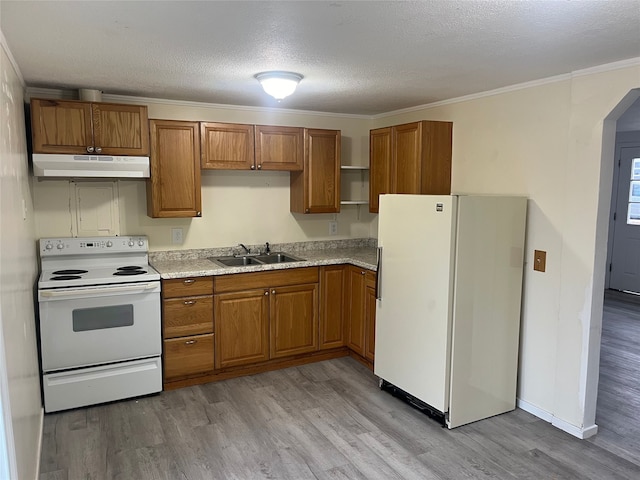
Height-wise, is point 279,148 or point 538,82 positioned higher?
point 538,82

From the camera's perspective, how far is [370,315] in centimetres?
387

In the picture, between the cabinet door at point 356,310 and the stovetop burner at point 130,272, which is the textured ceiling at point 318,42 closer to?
Result: the stovetop burner at point 130,272

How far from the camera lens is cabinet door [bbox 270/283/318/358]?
3.87 m

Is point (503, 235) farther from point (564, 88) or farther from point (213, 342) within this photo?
point (213, 342)

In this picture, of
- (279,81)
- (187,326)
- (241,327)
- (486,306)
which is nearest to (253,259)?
(241,327)

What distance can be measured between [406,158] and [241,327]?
6.27 ft

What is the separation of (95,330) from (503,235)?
2.80 m

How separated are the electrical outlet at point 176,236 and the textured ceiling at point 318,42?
46.4 inches

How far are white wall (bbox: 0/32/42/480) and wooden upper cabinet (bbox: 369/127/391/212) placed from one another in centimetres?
270

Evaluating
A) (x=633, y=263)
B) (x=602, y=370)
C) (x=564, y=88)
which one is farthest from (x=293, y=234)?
(x=633, y=263)

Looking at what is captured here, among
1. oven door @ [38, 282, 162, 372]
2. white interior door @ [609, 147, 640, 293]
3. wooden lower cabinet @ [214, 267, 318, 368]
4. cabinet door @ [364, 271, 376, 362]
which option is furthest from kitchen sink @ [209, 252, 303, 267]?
white interior door @ [609, 147, 640, 293]

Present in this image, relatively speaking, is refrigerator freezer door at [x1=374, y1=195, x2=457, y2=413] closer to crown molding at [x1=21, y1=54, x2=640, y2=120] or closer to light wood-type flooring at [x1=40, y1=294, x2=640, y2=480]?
light wood-type flooring at [x1=40, y1=294, x2=640, y2=480]

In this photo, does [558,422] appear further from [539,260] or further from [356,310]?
[356,310]

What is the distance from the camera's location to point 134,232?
3.82 m
